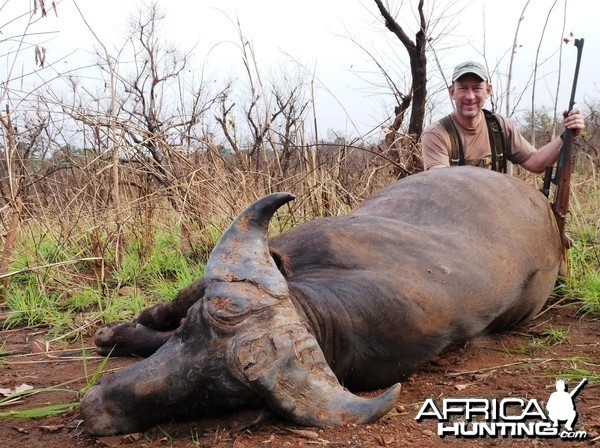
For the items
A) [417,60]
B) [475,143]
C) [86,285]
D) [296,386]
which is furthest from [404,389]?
[417,60]

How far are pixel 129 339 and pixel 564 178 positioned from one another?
263 centimetres

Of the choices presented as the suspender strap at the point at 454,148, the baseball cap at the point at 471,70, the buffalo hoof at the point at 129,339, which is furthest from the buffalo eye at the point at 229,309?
the baseball cap at the point at 471,70

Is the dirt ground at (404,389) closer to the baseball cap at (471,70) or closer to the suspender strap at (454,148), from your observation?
Answer: the suspender strap at (454,148)

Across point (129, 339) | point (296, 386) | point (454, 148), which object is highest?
point (454, 148)

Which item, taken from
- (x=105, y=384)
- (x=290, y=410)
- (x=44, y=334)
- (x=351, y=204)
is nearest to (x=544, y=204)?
(x=351, y=204)

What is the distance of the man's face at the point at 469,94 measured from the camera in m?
4.66

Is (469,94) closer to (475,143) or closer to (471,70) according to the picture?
(471,70)

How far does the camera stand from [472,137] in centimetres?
477

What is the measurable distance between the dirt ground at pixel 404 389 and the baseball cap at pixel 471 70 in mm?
1847

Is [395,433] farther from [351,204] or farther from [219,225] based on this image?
[351,204]

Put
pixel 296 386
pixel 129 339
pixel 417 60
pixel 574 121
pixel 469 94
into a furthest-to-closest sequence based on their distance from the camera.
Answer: pixel 417 60 → pixel 469 94 → pixel 574 121 → pixel 129 339 → pixel 296 386

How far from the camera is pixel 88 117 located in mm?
4137

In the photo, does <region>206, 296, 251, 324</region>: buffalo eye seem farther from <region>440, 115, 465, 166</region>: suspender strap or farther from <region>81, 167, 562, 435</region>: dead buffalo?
<region>440, 115, 465, 166</region>: suspender strap

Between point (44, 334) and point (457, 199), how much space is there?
229 cm
